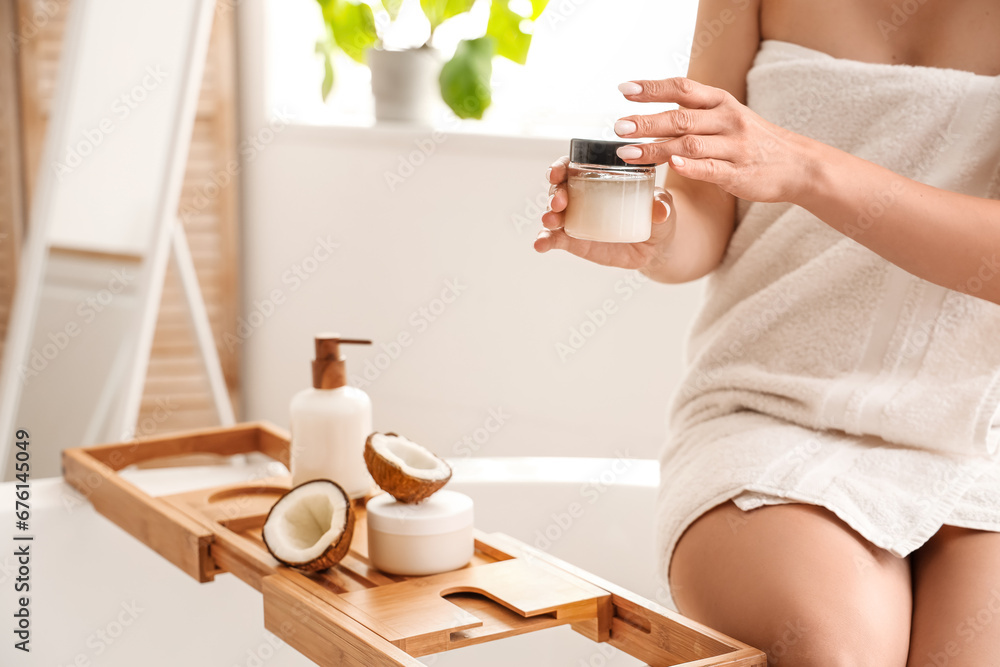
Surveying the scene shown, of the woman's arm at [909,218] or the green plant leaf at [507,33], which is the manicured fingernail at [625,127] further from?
the green plant leaf at [507,33]

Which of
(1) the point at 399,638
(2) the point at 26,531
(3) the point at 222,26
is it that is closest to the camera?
(1) the point at 399,638

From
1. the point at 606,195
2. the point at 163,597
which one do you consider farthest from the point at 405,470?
the point at 163,597

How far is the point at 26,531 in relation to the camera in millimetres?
1338

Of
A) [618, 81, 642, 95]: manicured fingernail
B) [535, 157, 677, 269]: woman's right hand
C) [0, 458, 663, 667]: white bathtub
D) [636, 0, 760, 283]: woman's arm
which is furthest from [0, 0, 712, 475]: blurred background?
[618, 81, 642, 95]: manicured fingernail

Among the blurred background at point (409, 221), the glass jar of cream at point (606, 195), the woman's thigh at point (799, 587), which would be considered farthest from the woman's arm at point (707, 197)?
the blurred background at point (409, 221)

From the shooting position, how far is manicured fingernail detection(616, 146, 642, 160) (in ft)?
2.65

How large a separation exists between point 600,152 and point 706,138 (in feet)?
0.27

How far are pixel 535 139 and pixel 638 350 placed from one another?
1.56 feet

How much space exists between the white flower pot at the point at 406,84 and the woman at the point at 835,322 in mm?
1381

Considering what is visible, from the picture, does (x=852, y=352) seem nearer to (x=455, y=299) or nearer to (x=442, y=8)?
(x=455, y=299)

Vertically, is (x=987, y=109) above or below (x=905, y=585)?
above

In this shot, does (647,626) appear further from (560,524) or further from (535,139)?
(535,139)

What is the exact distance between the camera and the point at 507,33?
230cm

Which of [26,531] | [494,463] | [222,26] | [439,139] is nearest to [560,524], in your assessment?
[494,463]
